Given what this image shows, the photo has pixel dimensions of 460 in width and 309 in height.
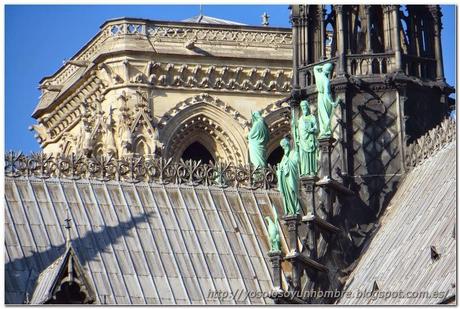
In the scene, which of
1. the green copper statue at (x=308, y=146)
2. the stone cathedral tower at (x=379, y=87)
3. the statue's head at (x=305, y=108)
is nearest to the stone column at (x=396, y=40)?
the stone cathedral tower at (x=379, y=87)

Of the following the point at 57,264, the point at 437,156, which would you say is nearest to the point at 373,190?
the point at 437,156

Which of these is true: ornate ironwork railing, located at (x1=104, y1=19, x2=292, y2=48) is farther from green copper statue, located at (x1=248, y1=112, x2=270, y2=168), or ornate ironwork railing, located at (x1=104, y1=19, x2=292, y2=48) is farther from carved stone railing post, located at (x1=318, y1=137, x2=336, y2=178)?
carved stone railing post, located at (x1=318, y1=137, x2=336, y2=178)

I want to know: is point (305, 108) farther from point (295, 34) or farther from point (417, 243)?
point (417, 243)

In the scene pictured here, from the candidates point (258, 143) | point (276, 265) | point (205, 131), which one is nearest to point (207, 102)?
point (205, 131)

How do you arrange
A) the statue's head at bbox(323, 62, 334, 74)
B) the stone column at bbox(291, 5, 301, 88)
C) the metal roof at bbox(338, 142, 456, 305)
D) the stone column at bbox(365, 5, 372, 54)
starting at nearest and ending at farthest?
the metal roof at bbox(338, 142, 456, 305)
the statue's head at bbox(323, 62, 334, 74)
the stone column at bbox(365, 5, 372, 54)
the stone column at bbox(291, 5, 301, 88)

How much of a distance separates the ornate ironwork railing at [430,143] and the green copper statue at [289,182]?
2638 mm

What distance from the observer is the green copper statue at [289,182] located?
8038 centimetres

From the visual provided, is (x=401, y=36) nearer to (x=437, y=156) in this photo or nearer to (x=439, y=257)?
(x=437, y=156)

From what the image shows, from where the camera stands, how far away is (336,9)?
8425cm

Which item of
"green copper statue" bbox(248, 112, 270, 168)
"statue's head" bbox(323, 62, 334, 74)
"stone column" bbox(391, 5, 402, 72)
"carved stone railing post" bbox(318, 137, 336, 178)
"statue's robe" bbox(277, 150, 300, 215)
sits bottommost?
"statue's robe" bbox(277, 150, 300, 215)

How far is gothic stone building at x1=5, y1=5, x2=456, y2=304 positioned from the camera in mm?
78938

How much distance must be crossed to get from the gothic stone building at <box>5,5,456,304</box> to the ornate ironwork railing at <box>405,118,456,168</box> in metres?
0.03

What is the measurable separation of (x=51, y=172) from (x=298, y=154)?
4.94 meters

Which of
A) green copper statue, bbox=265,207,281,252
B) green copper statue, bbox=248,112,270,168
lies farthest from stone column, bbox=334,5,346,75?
green copper statue, bbox=265,207,281,252
